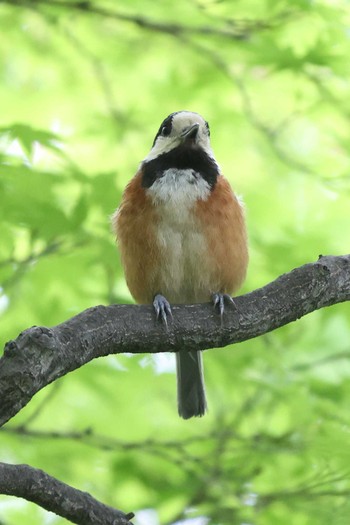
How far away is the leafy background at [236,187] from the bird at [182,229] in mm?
342

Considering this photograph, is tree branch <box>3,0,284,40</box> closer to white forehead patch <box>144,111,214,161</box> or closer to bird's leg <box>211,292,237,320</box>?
white forehead patch <box>144,111,214,161</box>

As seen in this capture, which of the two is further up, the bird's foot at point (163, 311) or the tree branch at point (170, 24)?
the tree branch at point (170, 24)

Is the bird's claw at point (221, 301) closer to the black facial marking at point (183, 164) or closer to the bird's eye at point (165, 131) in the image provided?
the black facial marking at point (183, 164)

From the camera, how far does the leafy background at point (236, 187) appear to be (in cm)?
593

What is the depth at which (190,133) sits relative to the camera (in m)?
6.10

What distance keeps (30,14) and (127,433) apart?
4095 mm

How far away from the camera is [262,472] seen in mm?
6145

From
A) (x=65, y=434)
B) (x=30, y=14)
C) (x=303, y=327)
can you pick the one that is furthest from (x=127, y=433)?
(x=30, y=14)

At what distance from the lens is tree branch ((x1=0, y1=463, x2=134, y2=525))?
3.62 metres

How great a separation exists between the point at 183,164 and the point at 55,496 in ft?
9.66

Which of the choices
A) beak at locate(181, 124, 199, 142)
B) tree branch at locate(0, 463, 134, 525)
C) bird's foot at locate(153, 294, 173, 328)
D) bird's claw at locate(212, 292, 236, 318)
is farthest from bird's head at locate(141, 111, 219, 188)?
tree branch at locate(0, 463, 134, 525)

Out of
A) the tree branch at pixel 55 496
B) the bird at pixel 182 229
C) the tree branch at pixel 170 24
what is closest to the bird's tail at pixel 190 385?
the bird at pixel 182 229

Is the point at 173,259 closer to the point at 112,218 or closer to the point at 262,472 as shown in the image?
the point at 112,218

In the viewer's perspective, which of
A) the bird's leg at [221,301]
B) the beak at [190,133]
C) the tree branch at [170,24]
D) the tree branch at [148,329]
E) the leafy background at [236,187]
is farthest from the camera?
the tree branch at [170,24]
